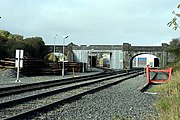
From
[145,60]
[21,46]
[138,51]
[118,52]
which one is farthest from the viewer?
[145,60]

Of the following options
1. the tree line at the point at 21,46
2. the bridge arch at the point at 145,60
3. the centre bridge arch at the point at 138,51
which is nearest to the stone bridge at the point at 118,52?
the centre bridge arch at the point at 138,51

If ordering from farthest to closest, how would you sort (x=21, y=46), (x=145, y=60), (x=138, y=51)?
(x=145, y=60) → (x=138, y=51) → (x=21, y=46)

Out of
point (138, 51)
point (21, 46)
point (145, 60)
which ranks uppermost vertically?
point (138, 51)

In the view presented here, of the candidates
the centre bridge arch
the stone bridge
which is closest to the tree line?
the stone bridge

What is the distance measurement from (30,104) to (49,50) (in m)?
82.6

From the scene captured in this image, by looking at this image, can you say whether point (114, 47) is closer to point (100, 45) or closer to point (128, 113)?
point (100, 45)

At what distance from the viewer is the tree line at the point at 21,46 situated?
59.2 meters

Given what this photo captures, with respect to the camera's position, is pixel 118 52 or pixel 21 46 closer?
pixel 21 46

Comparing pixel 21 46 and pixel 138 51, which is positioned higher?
pixel 138 51

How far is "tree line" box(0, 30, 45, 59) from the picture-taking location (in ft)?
194

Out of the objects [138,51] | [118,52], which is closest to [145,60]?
[138,51]

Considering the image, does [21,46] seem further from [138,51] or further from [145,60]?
[145,60]

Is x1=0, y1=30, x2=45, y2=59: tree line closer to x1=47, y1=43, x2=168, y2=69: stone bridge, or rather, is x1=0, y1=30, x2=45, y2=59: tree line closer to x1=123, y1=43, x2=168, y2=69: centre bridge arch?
x1=47, y1=43, x2=168, y2=69: stone bridge

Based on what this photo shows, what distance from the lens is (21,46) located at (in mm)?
65312
